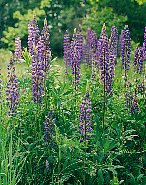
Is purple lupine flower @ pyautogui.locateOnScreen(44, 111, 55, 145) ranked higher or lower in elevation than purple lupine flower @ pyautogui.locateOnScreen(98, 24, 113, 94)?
lower

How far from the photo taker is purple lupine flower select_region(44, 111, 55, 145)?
3.93 m

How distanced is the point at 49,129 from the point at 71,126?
451 millimetres

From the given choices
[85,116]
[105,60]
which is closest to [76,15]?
[105,60]

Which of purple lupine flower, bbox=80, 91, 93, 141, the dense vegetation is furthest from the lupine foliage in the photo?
the dense vegetation

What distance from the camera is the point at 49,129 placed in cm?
395

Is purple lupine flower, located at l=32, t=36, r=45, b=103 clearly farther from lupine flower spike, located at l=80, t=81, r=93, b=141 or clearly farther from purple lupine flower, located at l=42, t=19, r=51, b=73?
lupine flower spike, located at l=80, t=81, r=93, b=141

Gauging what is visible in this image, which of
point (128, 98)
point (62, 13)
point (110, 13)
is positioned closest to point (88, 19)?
point (110, 13)

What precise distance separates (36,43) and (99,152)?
123 cm

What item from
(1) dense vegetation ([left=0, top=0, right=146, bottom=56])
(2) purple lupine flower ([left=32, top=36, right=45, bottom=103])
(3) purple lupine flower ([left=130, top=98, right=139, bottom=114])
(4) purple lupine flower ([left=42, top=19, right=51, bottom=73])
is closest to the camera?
(2) purple lupine flower ([left=32, top=36, right=45, bottom=103])

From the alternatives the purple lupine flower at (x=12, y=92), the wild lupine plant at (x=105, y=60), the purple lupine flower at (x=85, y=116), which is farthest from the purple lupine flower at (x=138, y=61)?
the purple lupine flower at (x=12, y=92)

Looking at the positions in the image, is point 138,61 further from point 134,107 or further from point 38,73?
point 38,73

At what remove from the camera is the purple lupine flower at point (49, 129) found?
12.9ft

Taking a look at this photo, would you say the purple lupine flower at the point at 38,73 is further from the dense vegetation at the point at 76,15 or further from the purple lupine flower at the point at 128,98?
the dense vegetation at the point at 76,15

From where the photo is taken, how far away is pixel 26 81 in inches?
187
